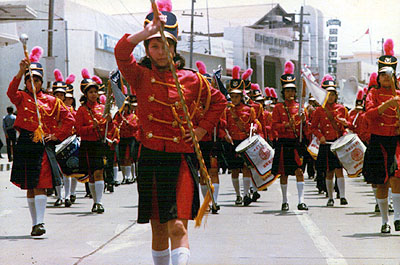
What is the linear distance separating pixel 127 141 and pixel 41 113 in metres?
11.0

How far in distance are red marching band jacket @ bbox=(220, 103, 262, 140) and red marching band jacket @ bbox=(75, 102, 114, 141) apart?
212cm

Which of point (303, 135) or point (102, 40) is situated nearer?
point (303, 135)

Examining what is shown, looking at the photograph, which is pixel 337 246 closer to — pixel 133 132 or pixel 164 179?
pixel 164 179

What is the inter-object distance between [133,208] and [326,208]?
3145 millimetres

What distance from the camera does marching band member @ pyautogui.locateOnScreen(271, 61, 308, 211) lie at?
12477 mm

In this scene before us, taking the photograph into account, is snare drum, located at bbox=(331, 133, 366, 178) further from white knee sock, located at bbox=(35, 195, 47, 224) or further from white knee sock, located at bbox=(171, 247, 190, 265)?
white knee sock, located at bbox=(171, 247, 190, 265)

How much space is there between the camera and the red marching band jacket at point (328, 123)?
13242mm

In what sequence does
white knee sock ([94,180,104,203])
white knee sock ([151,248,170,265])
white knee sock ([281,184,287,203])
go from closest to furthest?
1. white knee sock ([151,248,170,265])
2. white knee sock ([94,180,104,203])
3. white knee sock ([281,184,287,203])

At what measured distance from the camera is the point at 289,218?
11031 mm

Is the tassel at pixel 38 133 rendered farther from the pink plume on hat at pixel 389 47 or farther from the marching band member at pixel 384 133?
the pink plume on hat at pixel 389 47

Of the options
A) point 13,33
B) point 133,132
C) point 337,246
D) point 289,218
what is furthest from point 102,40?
point 337,246

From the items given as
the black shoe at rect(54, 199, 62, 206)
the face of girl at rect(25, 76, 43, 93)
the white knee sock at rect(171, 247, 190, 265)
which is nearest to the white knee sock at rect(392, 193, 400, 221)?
the face of girl at rect(25, 76, 43, 93)

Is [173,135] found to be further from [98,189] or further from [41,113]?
[98,189]

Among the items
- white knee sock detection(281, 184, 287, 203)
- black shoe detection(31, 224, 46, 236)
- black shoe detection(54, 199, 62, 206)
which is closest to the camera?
black shoe detection(31, 224, 46, 236)
